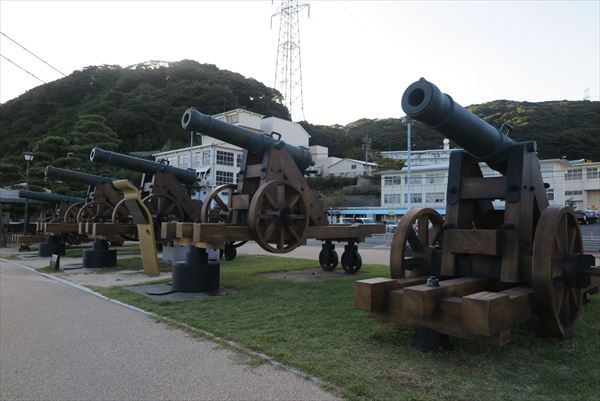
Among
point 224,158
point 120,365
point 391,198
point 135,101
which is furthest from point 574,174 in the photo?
point 120,365

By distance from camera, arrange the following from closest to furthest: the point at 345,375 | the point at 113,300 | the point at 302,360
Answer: the point at 345,375, the point at 302,360, the point at 113,300

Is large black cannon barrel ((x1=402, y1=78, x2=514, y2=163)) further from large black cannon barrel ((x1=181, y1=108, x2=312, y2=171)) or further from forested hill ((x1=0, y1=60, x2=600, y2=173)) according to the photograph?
forested hill ((x1=0, y1=60, x2=600, y2=173))

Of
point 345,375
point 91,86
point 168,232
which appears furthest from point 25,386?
point 91,86

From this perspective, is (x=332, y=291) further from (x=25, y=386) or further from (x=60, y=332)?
(x=25, y=386)

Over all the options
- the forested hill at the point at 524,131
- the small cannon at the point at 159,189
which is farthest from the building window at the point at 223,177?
the small cannon at the point at 159,189

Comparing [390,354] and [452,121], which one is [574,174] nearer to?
[452,121]

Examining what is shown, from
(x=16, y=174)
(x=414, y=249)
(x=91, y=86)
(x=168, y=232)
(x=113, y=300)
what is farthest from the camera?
(x=91, y=86)

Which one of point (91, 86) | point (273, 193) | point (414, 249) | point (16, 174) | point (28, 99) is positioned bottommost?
point (414, 249)

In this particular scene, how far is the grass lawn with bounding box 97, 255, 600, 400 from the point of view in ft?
10.2

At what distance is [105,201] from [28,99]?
46.0 meters

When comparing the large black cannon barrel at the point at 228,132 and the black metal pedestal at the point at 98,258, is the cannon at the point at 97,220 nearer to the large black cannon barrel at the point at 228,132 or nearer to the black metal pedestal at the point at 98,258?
the black metal pedestal at the point at 98,258

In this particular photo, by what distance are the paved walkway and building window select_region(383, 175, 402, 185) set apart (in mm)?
49555

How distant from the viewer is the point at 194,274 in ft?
24.2

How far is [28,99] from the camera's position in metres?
52.0
